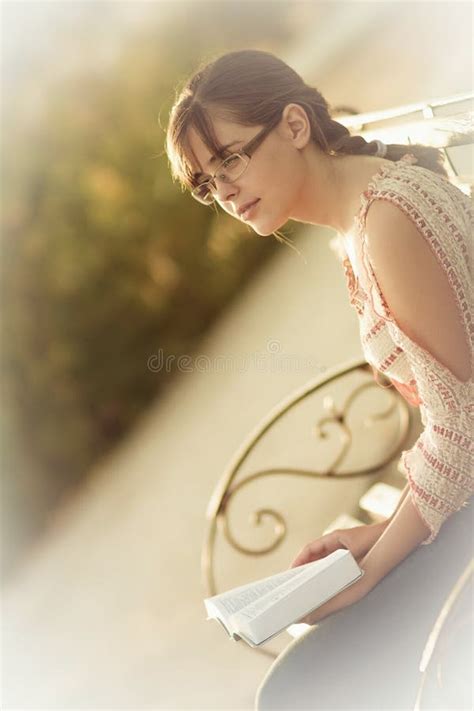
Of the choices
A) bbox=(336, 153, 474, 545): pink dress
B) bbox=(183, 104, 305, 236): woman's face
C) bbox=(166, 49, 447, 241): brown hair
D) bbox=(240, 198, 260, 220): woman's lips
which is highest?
bbox=(166, 49, 447, 241): brown hair

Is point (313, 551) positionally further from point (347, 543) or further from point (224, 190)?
point (224, 190)

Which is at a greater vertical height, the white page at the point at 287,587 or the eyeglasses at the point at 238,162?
the eyeglasses at the point at 238,162

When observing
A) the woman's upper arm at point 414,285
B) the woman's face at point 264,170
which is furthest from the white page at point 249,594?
the woman's face at point 264,170

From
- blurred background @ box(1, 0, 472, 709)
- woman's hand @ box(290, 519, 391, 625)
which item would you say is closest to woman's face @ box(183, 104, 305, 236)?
woman's hand @ box(290, 519, 391, 625)

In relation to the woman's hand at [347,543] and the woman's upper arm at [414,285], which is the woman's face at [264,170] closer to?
the woman's upper arm at [414,285]

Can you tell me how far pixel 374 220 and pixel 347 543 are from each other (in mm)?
425

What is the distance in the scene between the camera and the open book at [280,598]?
0.83 metres

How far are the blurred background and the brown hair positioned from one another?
107 cm

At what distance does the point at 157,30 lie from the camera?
2246 millimetres

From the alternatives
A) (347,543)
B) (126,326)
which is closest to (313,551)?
(347,543)

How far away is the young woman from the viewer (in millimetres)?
862

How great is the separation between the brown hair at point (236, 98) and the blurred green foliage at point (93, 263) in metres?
1.39

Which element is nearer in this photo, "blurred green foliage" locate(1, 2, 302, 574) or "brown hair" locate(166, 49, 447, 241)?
"brown hair" locate(166, 49, 447, 241)

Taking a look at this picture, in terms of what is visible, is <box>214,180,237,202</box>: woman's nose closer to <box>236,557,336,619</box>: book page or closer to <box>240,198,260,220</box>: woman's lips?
<box>240,198,260,220</box>: woman's lips
